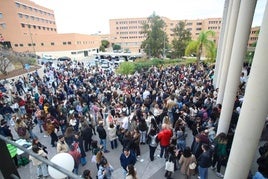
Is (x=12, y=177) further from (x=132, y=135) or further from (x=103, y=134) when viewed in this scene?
(x=103, y=134)

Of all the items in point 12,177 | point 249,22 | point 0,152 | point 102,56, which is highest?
A: point 249,22

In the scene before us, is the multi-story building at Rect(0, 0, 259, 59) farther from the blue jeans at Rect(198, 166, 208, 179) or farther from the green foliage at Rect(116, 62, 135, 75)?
the blue jeans at Rect(198, 166, 208, 179)

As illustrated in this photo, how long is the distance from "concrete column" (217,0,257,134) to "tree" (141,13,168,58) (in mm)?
37344

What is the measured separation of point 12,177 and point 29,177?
6825 millimetres

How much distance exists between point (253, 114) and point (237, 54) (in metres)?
4.05

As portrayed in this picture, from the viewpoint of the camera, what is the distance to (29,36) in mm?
59656

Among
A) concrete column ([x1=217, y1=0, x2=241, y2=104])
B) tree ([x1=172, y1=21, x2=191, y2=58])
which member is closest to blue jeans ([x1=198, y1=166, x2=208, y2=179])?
concrete column ([x1=217, y1=0, x2=241, y2=104])

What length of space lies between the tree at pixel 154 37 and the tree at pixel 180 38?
3.17 metres

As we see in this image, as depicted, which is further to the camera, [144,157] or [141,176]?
[144,157]

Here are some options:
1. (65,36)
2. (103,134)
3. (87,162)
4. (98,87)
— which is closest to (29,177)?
(87,162)

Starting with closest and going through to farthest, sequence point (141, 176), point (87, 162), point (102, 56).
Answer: point (141, 176) → point (87, 162) → point (102, 56)

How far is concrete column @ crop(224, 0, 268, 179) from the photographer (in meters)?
4.19

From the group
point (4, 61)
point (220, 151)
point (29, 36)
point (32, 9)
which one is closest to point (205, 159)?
point (220, 151)

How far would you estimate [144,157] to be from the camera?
786 cm
